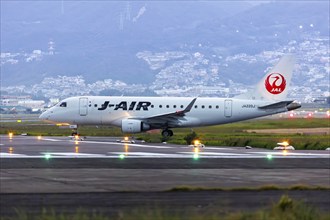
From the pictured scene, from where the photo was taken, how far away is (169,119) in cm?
5856

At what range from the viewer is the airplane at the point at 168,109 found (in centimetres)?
5834

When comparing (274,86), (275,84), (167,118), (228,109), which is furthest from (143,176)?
(275,84)

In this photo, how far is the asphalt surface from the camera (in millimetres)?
19984

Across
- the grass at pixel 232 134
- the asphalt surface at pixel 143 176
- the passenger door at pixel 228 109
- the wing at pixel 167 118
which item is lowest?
the asphalt surface at pixel 143 176

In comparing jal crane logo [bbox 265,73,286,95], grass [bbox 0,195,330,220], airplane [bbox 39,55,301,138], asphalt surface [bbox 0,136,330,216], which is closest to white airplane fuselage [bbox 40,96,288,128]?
airplane [bbox 39,55,301,138]

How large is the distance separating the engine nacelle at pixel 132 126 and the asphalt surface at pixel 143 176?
16.1 metres

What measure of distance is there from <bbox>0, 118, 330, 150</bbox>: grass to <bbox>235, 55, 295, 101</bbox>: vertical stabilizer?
102 inches

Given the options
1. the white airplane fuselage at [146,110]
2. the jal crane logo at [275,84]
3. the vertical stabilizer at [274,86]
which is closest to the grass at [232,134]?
the white airplane fuselage at [146,110]

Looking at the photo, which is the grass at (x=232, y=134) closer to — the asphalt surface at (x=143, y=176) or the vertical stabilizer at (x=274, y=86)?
the vertical stabilizer at (x=274, y=86)

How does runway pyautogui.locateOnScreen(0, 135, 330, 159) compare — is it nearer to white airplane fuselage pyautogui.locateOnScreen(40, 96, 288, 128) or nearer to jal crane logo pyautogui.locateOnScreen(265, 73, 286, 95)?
white airplane fuselage pyautogui.locateOnScreen(40, 96, 288, 128)

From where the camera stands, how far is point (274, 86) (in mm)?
62344

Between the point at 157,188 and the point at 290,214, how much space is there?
6077mm

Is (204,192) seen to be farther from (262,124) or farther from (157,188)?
(262,124)

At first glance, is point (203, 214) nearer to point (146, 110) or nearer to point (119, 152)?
point (119, 152)
